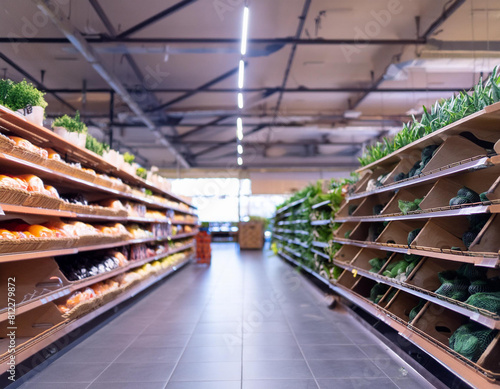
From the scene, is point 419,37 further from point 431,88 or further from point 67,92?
point 67,92

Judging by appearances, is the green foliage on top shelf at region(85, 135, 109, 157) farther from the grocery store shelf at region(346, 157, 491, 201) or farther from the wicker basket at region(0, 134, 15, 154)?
the grocery store shelf at region(346, 157, 491, 201)

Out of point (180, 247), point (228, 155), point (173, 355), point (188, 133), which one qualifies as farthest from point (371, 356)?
point (228, 155)

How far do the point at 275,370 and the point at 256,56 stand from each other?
6006mm

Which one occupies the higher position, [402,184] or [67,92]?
[67,92]

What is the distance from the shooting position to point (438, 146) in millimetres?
3115

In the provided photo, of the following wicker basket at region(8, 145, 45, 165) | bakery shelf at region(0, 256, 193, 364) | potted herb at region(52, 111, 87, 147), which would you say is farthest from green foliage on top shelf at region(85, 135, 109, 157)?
bakery shelf at region(0, 256, 193, 364)

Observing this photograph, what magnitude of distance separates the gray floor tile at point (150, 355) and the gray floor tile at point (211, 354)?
0.26 ft

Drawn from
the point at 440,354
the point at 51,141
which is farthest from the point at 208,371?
the point at 51,141

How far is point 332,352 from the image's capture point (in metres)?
3.40

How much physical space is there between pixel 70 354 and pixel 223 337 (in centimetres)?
135

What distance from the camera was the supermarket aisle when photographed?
9.07 ft

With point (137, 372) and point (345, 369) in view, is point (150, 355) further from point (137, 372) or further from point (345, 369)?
point (345, 369)

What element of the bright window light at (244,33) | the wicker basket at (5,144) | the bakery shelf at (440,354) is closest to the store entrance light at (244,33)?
the bright window light at (244,33)

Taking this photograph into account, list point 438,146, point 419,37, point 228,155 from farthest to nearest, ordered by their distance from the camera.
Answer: point 228,155 → point 419,37 → point 438,146
